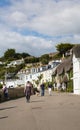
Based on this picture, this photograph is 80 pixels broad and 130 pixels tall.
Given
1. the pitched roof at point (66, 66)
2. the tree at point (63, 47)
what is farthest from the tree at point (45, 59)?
the pitched roof at point (66, 66)

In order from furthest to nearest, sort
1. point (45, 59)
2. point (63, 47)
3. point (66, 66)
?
point (45, 59)
point (63, 47)
point (66, 66)

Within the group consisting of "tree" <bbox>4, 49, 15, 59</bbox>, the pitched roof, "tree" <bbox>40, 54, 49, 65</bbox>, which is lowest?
the pitched roof

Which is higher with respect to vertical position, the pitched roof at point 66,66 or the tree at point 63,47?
the tree at point 63,47

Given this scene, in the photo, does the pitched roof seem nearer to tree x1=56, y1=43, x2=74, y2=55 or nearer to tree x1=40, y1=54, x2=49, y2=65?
tree x1=56, y1=43, x2=74, y2=55

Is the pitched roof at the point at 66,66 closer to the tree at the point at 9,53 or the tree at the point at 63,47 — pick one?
the tree at the point at 63,47

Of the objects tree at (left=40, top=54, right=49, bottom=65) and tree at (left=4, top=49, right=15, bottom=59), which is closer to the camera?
tree at (left=40, top=54, right=49, bottom=65)

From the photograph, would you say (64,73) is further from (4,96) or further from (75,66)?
(4,96)

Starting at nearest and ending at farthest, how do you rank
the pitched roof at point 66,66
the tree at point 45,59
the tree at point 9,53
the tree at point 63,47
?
the pitched roof at point 66,66, the tree at point 63,47, the tree at point 45,59, the tree at point 9,53

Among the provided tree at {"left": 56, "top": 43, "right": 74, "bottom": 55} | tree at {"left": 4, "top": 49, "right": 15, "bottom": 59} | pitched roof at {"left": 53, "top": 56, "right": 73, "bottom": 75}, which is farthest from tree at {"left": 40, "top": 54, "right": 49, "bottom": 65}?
pitched roof at {"left": 53, "top": 56, "right": 73, "bottom": 75}

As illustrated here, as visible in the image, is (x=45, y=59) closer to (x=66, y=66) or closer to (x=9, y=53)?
(x=9, y=53)

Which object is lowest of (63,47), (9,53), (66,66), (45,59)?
(66,66)

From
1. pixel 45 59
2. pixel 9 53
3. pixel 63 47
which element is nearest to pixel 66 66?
pixel 63 47

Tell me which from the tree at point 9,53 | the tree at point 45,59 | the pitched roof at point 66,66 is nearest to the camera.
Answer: the pitched roof at point 66,66

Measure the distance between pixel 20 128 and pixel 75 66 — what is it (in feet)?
138
